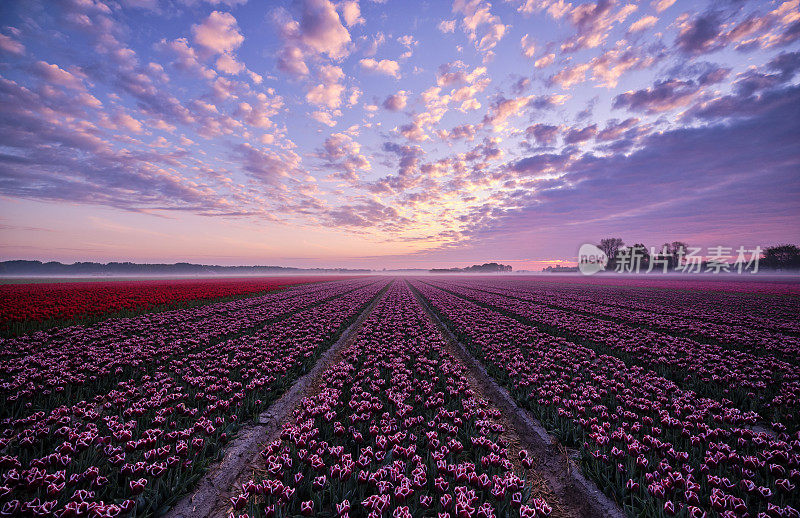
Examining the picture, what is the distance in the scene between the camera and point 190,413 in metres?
5.65

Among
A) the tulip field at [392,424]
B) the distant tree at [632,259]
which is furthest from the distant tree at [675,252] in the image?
the tulip field at [392,424]

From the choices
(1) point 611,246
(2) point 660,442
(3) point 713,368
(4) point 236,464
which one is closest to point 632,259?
(1) point 611,246

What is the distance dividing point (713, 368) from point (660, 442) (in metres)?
6.49

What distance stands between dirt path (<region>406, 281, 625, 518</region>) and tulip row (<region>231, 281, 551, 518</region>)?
0.38 m

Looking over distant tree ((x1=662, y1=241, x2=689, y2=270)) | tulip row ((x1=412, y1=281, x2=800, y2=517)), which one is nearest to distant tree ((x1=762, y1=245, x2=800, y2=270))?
distant tree ((x1=662, y1=241, x2=689, y2=270))

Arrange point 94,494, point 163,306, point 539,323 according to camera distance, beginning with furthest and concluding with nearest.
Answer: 1. point 163,306
2. point 539,323
3. point 94,494

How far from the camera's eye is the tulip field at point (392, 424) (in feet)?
12.6

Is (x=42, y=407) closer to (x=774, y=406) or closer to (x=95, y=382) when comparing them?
(x=95, y=382)

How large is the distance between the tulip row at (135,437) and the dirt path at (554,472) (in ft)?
18.0

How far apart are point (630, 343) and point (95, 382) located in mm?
16846

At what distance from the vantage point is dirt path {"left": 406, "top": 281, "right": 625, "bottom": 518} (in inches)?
171

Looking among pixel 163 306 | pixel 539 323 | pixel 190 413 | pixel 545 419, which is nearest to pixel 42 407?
pixel 190 413

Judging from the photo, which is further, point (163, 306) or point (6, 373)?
point (163, 306)

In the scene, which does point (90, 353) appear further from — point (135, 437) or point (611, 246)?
point (611, 246)
